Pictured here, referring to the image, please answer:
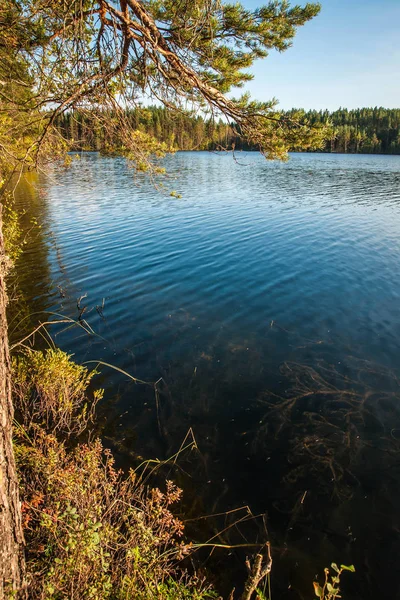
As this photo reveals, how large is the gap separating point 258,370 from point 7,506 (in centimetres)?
605

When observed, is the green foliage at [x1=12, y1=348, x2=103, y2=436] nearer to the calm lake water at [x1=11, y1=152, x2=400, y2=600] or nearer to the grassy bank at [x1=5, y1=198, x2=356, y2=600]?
the grassy bank at [x1=5, y1=198, x2=356, y2=600]

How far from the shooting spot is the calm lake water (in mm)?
4641

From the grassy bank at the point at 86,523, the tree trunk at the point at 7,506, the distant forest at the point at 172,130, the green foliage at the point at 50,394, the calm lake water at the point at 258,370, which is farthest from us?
the green foliage at the point at 50,394

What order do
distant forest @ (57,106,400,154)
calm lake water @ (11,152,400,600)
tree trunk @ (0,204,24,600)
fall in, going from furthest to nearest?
distant forest @ (57,106,400,154)
calm lake water @ (11,152,400,600)
tree trunk @ (0,204,24,600)

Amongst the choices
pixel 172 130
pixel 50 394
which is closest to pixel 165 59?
pixel 172 130

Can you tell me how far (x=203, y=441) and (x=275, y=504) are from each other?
1652mm

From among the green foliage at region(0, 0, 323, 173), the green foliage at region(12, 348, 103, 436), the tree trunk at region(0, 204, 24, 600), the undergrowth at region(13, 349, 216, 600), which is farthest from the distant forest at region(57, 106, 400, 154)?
the undergrowth at region(13, 349, 216, 600)

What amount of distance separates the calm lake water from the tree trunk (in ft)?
A: 8.93

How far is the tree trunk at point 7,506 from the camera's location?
99.7 inches

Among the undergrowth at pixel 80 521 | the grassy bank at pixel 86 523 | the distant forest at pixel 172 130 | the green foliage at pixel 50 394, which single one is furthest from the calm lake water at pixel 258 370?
the distant forest at pixel 172 130

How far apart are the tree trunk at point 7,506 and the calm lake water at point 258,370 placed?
2723mm

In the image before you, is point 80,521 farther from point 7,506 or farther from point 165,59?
point 165,59

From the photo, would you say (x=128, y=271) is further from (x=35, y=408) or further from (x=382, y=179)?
(x=382, y=179)

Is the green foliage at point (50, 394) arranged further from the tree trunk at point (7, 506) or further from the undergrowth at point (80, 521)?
the tree trunk at point (7, 506)
